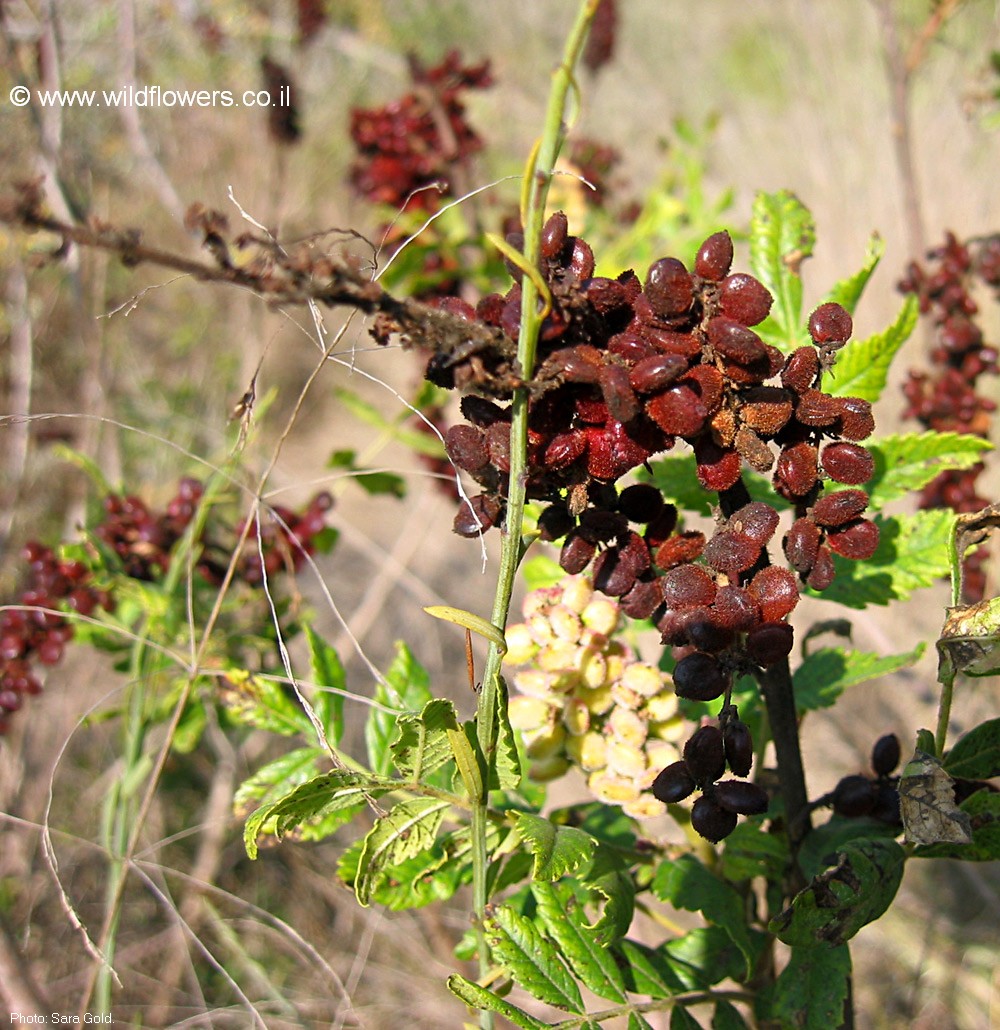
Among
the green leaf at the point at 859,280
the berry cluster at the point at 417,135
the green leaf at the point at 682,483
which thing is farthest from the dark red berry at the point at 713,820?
the berry cluster at the point at 417,135

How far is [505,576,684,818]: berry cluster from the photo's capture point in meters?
0.98

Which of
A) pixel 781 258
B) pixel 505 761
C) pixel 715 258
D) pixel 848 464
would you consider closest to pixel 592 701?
pixel 505 761

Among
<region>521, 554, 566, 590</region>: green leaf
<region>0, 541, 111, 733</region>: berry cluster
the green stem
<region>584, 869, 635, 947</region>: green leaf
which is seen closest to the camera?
the green stem

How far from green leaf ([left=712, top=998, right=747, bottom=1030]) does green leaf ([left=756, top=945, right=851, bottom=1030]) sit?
5 centimetres

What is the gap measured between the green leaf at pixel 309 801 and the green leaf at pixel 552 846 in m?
0.13

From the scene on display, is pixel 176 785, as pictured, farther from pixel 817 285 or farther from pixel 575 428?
pixel 817 285

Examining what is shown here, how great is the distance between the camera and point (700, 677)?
73 cm

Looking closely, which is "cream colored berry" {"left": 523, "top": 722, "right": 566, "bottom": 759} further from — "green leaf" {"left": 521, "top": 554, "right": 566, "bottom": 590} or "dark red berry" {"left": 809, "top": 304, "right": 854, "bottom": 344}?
"dark red berry" {"left": 809, "top": 304, "right": 854, "bottom": 344}

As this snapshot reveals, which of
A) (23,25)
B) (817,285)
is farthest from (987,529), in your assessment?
(817,285)

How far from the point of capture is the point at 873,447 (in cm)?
114

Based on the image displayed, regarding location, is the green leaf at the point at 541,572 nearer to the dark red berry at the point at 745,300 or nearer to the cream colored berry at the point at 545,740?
the cream colored berry at the point at 545,740

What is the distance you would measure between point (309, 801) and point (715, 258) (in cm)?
58

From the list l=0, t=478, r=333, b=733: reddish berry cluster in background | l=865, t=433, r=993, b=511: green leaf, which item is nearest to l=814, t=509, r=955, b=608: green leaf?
l=865, t=433, r=993, b=511: green leaf

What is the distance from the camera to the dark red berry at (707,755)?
74cm
